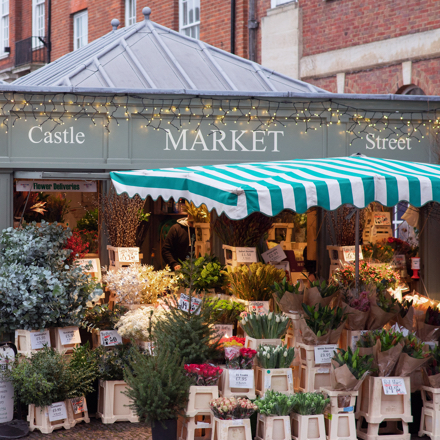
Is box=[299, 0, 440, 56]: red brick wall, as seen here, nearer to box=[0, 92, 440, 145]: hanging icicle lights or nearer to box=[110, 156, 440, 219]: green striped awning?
box=[0, 92, 440, 145]: hanging icicle lights

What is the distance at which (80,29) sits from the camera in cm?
1988

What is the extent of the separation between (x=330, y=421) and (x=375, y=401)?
1.49 ft

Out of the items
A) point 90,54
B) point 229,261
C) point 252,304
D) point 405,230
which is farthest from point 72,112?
point 405,230

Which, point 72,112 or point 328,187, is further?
point 72,112

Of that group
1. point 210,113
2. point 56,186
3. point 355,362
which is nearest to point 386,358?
point 355,362

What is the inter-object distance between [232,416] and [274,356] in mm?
623

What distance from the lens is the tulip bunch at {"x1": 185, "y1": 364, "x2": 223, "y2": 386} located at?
488cm

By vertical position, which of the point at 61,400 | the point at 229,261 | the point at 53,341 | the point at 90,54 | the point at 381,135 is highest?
the point at 90,54

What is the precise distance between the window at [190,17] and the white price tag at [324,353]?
466 inches

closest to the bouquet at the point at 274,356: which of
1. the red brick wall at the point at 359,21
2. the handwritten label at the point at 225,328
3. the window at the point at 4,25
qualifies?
the handwritten label at the point at 225,328

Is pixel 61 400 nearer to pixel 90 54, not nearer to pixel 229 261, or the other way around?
pixel 229 261

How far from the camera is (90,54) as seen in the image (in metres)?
8.57

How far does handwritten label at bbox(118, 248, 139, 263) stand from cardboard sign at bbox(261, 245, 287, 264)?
1.48 m

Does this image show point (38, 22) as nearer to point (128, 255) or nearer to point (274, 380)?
point (128, 255)
